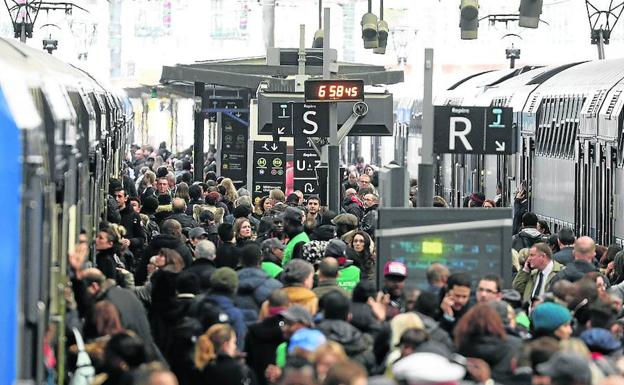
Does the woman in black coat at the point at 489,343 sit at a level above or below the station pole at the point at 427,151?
below

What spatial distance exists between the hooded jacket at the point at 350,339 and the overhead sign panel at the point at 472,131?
527cm

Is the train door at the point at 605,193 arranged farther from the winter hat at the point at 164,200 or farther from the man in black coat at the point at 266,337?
the man in black coat at the point at 266,337

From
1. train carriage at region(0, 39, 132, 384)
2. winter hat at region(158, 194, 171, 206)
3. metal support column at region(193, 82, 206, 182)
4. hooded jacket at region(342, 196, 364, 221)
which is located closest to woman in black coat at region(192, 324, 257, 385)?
train carriage at region(0, 39, 132, 384)

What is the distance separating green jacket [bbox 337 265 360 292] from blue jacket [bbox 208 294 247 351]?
239 cm

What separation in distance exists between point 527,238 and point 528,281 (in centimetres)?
359

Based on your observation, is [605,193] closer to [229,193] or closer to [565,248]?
[565,248]

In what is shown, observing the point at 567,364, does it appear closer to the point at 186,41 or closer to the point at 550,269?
the point at 550,269

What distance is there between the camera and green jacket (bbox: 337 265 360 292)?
14.0 metres

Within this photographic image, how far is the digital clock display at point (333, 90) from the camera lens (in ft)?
66.9

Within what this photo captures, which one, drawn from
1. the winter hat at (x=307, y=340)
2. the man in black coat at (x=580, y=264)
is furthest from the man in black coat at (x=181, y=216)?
the winter hat at (x=307, y=340)

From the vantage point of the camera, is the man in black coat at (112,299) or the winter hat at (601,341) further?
the man in black coat at (112,299)

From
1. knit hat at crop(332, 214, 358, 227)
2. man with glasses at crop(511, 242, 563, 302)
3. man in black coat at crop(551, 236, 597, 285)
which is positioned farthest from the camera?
knit hat at crop(332, 214, 358, 227)

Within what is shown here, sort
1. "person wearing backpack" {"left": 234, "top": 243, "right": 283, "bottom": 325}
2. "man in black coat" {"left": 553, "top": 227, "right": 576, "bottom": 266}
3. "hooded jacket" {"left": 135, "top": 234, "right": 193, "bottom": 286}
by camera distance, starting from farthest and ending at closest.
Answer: "man in black coat" {"left": 553, "top": 227, "right": 576, "bottom": 266}
"hooded jacket" {"left": 135, "top": 234, "right": 193, "bottom": 286}
"person wearing backpack" {"left": 234, "top": 243, "right": 283, "bottom": 325}

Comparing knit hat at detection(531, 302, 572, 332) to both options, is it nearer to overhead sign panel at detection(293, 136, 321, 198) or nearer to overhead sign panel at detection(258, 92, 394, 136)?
overhead sign panel at detection(258, 92, 394, 136)
